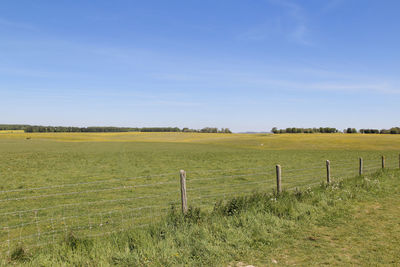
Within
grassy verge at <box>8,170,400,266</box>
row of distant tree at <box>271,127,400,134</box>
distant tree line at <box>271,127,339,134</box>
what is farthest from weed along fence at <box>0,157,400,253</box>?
distant tree line at <box>271,127,339,134</box>

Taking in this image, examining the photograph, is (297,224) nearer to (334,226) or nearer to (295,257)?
(334,226)

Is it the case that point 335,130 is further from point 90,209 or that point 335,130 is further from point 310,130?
point 90,209

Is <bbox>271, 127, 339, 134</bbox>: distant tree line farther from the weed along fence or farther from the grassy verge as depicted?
the grassy verge

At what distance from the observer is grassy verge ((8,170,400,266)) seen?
19.4 feet

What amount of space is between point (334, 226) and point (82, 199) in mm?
12857

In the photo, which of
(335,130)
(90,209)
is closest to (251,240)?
Result: (90,209)

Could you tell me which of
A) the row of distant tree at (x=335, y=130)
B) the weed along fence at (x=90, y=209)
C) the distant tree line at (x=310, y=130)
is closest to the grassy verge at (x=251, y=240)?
the weed along fence at (x=90, y=209)

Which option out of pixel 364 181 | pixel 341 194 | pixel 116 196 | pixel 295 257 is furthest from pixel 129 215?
pixel 364 181

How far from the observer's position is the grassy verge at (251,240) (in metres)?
5.92

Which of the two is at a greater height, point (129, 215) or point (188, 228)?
point (188, 228)

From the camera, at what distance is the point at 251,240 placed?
6898 mm

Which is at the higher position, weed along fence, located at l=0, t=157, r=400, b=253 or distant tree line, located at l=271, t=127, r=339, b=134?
distant tree line, located at l=271, t=127, r=339, b=134

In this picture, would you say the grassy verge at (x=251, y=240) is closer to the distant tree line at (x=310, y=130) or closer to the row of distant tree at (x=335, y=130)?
the row of distant tree at (x=335, y=130)

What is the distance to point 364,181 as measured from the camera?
13.5 metres
